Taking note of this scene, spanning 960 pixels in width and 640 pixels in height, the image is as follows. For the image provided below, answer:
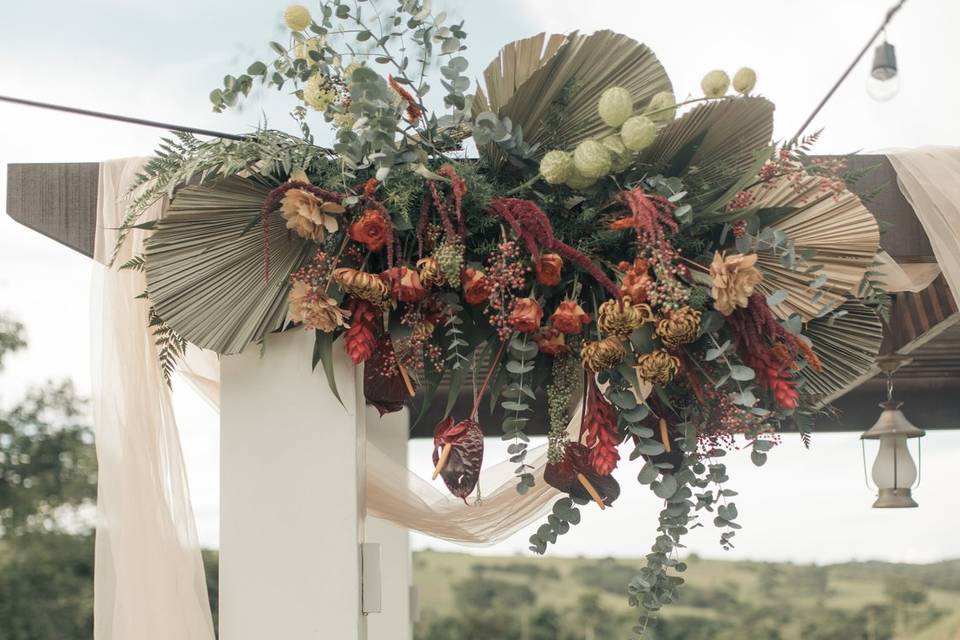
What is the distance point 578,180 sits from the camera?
1.65 meters

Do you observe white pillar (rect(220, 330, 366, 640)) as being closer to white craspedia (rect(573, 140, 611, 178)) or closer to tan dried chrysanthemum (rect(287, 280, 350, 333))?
tan dried chrysanthemum (rect(287, 280, 350, 333))

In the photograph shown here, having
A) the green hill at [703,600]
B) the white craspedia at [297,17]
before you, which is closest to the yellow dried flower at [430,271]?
the white craspedia at [297,17]

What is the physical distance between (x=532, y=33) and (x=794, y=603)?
662 cm

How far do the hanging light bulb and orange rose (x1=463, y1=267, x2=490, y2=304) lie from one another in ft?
8.43

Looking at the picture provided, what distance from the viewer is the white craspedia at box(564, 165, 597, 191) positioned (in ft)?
5.36

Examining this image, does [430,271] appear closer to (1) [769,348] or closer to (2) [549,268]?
(2) [549,268]

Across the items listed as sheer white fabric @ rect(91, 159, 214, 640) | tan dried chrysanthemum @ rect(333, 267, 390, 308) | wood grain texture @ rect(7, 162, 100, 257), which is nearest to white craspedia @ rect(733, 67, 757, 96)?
tan dried chrysanthemum @ rect(333, 267, 390, 308)

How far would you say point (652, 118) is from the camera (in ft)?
5.39

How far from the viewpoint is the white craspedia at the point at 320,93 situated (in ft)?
5.59

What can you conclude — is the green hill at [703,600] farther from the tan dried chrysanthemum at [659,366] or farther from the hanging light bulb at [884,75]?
the tan dried chrysanthemum at [659,366]

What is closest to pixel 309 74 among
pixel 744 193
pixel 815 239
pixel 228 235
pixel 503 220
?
pixel 228 235

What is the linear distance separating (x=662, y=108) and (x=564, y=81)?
175 mm

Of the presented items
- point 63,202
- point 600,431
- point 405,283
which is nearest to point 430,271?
point 405,283

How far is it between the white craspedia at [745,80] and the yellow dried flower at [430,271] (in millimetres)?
610
